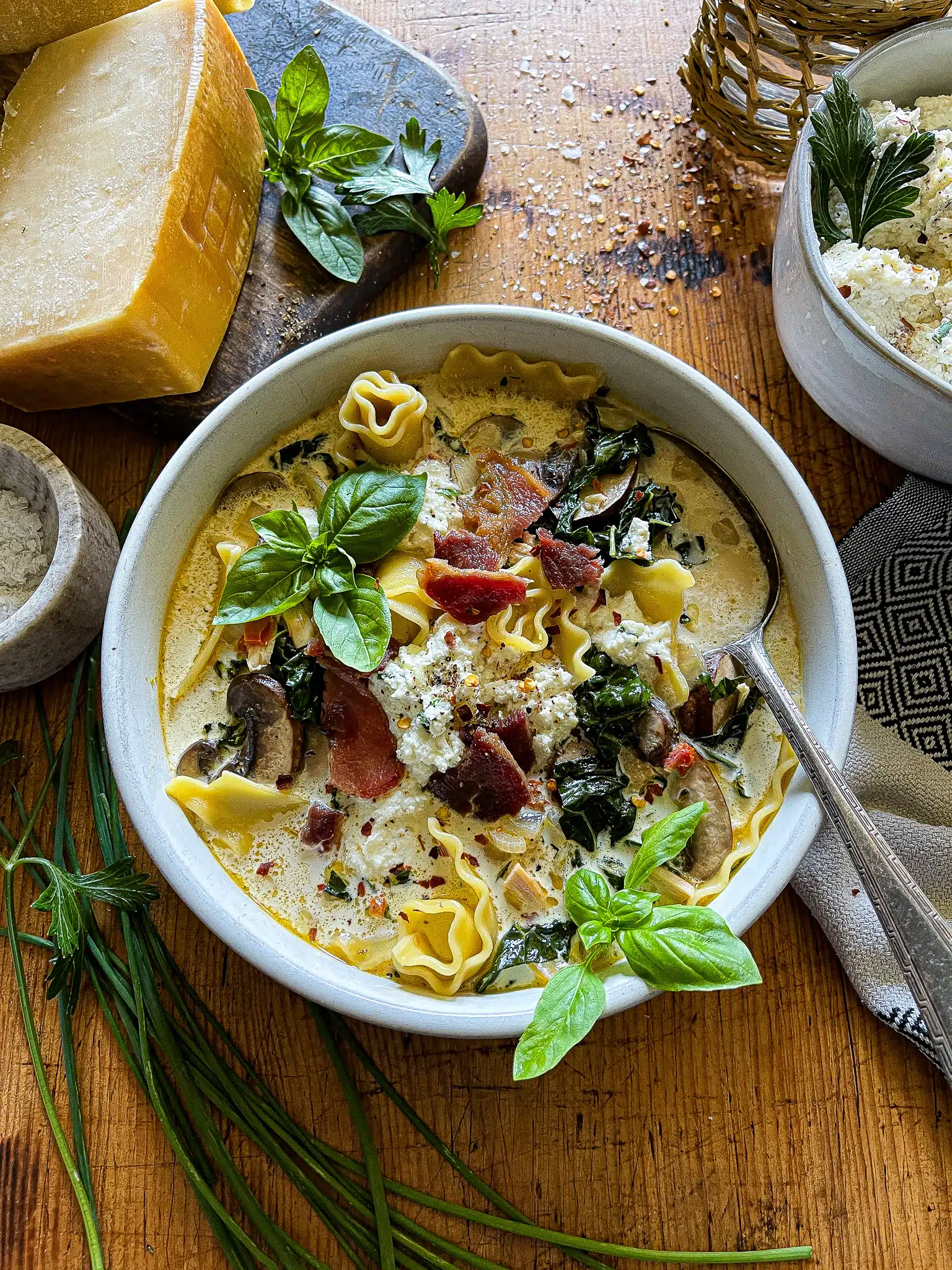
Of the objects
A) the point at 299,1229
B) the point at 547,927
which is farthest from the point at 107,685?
the point at 299,1229

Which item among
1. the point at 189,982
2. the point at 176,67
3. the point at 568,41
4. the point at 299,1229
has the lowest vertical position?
the point at 299,1229

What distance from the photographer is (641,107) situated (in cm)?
407

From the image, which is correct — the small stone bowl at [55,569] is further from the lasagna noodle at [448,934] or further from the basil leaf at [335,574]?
the lasagna noodle at [448,934]

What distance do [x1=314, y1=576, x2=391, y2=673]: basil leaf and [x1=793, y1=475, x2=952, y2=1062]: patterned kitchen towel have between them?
1559 mm

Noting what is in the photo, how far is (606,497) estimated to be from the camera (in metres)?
3.38

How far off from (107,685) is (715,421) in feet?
6.61

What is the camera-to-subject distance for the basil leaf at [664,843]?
2.82 metres

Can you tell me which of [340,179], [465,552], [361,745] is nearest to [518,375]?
[465,552]

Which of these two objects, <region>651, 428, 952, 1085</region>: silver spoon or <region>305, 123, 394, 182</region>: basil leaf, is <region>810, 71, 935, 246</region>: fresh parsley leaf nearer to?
<region>651, 428, 952, 1085</region>: silver spoon

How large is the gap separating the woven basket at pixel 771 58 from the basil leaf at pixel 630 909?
2.68 metres

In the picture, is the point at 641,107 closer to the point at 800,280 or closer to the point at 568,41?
the point at 568,41

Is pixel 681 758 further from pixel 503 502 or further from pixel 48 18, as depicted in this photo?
pixel 48 18

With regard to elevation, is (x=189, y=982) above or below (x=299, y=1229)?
above

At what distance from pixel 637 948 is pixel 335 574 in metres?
1.34
